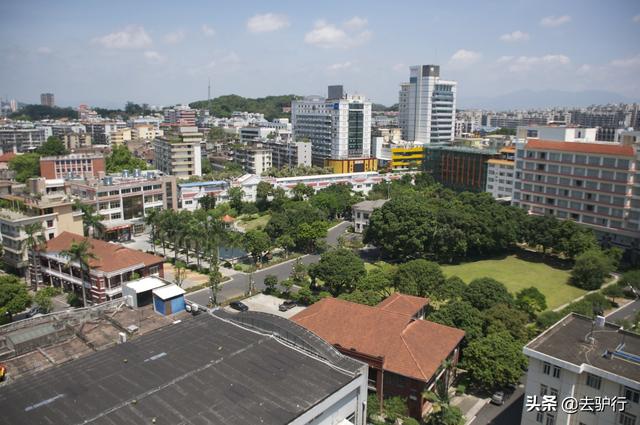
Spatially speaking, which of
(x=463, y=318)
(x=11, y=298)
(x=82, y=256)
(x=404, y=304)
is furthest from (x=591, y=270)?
(x=11, y=298)

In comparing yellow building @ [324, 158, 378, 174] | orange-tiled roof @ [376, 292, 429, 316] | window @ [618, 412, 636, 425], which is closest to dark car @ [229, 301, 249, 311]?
orange-tiled roof @ [376, 292, 429, 316]

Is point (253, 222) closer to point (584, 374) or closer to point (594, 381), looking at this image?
point (584, 374)

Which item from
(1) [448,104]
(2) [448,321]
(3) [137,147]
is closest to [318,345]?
(2) [448,321]

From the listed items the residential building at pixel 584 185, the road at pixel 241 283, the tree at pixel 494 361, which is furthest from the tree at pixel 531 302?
the residential building at pixel 584 185

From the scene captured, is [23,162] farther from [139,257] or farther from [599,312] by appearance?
[599,312]

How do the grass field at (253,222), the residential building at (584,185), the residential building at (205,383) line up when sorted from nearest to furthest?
the residential building at (205,383), the residential building at (584,185), the grass field at (253,222)

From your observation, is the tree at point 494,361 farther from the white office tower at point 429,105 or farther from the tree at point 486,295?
the white office tower at point 429,105

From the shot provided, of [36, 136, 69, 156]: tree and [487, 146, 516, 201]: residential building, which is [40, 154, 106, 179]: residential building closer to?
[36, 136, 69, 156]: tree
